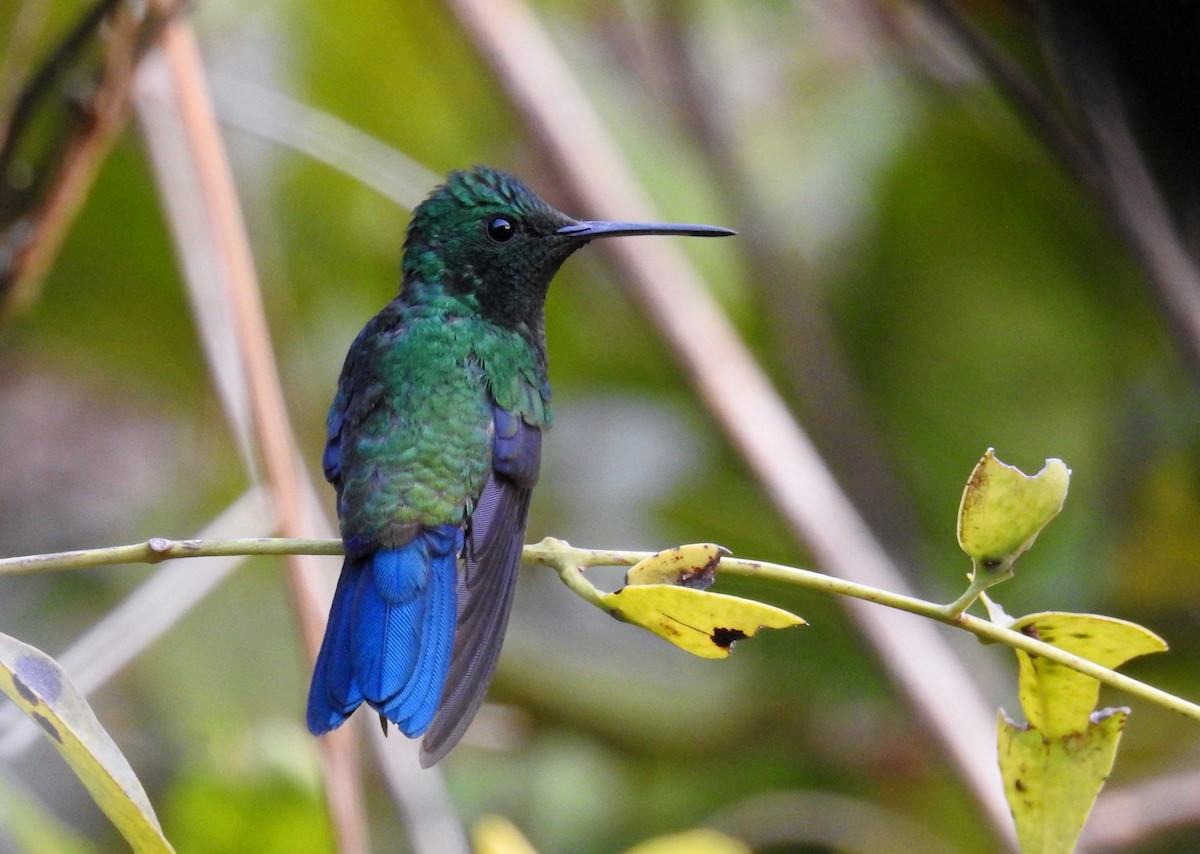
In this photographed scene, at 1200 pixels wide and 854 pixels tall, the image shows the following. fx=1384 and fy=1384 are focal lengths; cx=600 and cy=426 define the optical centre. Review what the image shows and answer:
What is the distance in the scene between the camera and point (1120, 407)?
2867 millimetres

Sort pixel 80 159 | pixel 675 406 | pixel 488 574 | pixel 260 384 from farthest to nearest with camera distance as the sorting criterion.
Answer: pixel 675 406
pixel 80 159
pixel 260 384
pixel 488 574

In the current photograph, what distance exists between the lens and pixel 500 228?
1.92 meters

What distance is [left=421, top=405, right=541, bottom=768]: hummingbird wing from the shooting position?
1320 mm

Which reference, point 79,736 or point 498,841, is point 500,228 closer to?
point 498,841

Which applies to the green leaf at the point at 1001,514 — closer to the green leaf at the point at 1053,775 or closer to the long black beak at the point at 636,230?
the green leaf at the point at 1053,775

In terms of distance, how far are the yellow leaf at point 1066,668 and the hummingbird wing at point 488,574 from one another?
0.52 meters

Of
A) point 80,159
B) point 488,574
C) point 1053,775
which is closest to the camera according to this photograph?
point 1053,775

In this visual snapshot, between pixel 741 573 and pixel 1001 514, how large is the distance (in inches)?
7.8

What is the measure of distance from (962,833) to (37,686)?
1.96m

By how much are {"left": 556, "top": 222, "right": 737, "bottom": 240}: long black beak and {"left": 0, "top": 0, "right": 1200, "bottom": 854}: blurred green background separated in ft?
2.08

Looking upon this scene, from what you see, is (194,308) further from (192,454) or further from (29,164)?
(192,454)

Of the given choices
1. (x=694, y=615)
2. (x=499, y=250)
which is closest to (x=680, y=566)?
(x=694, y=615)

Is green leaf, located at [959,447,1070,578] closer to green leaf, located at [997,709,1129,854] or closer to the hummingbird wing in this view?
green leaf, located at [997,709,1129,854]

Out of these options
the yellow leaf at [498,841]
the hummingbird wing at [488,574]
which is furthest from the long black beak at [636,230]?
the yellow leaf at [498,841]
